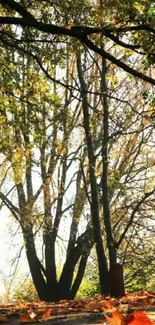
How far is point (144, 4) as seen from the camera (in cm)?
888

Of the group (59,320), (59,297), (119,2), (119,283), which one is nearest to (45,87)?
(119,2)

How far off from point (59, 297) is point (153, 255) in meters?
4.96

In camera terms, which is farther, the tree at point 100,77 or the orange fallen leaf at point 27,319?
the tree at point 100,77

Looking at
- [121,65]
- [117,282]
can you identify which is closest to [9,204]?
[117,282]

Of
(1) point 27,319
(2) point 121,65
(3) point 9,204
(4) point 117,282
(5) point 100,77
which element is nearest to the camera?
(1) point 27,319

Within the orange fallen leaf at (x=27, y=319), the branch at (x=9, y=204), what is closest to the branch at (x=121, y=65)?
the orange fallen leaf at (x=27, y=319)

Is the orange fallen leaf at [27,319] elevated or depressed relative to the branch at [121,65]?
depressed

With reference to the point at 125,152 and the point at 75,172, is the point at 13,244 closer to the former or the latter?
the point at 75,172

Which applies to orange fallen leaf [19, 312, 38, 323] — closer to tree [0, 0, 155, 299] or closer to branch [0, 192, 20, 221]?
tree [0, 0, 155, 299]

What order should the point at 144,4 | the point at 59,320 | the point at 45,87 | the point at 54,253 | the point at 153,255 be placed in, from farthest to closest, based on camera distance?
the point at 54,253 → the point at 153,255 → the point at 45,87 → the point at 144,4 → the point at 59,320

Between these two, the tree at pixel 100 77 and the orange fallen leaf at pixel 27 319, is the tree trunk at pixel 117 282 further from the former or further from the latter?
Result: the orange fallen leaf at pixel 27 319

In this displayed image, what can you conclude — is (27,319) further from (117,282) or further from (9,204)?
(9,204)

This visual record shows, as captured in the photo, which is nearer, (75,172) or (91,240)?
(91,240)

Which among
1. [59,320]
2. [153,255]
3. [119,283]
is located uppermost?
[153,255]
